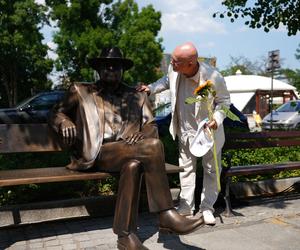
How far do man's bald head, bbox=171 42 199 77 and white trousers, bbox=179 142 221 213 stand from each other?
0.82 metres

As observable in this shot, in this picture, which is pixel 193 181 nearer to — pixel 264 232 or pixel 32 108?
pixel 264 232

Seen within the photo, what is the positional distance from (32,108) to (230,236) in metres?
11.0

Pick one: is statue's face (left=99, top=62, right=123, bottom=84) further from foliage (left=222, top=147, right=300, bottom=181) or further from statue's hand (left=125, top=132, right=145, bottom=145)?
foliage (left=222, top=147, right=300, bottom=181)

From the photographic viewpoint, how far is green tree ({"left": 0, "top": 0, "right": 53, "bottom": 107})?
82.0 ft

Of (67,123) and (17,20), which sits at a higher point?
(17,20)

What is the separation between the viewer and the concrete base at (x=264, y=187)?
6.05 meters

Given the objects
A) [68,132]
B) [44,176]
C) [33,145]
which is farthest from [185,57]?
[33,145]

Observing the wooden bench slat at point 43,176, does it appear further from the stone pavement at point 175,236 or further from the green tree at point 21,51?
the green tree at point 21,51

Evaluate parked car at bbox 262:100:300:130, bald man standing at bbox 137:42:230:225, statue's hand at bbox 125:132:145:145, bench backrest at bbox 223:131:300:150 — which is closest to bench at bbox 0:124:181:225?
bald man standing at bbox 137:42:230:225

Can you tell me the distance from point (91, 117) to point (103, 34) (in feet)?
76.8

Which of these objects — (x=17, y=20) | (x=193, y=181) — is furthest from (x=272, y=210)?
(x=17, y=20)

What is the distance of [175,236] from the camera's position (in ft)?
14.7

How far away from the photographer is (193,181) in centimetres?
470

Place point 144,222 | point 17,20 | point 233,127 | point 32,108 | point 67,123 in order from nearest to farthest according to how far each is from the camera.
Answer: point 67,123, point 144,222, point 233,127, point 32,108, point 17,20
